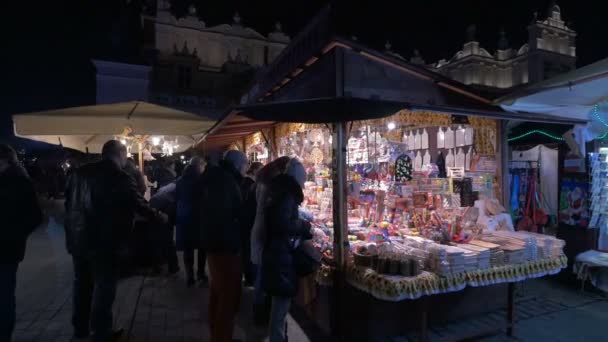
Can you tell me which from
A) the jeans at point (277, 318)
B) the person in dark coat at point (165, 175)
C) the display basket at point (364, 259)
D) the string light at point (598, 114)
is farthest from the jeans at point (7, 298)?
the string light at point (598, 114)

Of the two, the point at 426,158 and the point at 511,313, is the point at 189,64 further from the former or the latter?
the point at 511,313

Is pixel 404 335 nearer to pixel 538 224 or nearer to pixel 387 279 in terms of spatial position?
pixel 387 279

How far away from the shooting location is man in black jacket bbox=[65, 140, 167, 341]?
9.73 feet

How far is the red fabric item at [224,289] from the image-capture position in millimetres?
2944

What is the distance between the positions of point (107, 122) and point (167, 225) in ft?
6.37

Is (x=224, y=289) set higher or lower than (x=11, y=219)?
lower

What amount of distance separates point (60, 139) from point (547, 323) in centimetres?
722

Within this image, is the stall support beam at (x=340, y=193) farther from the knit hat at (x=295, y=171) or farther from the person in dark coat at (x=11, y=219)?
the person in dark coat at (x=11, y=219)

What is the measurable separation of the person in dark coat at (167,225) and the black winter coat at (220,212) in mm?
2528

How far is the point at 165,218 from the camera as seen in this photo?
5125 millimetres

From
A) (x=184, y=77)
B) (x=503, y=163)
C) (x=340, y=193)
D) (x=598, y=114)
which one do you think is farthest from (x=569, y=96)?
(x=184, y=77)

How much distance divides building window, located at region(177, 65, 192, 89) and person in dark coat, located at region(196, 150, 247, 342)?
24.7m

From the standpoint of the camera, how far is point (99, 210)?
2.97m

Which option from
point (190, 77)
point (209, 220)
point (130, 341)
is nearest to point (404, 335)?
point (209, 220)
